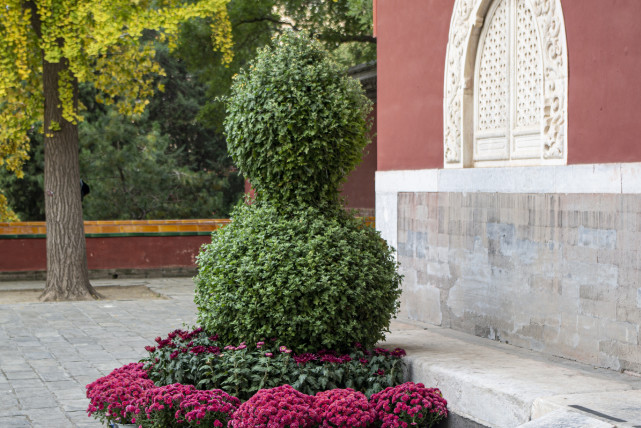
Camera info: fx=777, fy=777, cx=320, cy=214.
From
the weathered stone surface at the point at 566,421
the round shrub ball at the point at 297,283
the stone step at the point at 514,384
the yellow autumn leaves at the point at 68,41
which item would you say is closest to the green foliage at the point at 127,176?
the yellow autumn leaves at the point at 68,41

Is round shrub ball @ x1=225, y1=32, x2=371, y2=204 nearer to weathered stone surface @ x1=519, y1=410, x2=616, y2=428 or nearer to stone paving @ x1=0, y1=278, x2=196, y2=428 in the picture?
stone paving @ x1=0, y1=278, x2=196, y2=428

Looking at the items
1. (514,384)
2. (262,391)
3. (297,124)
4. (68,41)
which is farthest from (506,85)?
(68,41)

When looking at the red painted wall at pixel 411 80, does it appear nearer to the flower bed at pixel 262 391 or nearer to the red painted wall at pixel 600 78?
the red painted wall at pixel 600 78

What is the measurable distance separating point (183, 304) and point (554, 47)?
7.90 m

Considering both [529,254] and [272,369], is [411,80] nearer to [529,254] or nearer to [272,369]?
[529,254]

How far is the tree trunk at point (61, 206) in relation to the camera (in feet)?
40.4

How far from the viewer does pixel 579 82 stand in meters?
5.48

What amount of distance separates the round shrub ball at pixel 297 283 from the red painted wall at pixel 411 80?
7.15ft

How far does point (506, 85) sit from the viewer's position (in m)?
6.49

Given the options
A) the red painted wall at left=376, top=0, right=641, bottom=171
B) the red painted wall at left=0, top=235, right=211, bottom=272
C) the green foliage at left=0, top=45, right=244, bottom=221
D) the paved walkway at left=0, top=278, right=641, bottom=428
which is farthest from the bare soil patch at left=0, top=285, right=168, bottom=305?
the red painted wall at left=376, top=0, right=641, bottom=171

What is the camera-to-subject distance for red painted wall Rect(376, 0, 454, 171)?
24.1ft

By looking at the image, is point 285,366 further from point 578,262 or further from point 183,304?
point 183,304

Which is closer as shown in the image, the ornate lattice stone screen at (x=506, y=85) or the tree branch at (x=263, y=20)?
the ornate lattice stone screen at (x=506, y=85)

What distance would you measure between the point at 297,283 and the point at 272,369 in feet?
1.91
